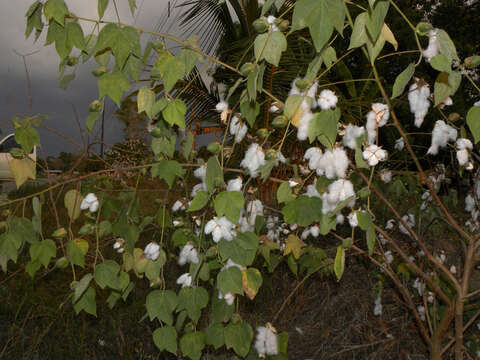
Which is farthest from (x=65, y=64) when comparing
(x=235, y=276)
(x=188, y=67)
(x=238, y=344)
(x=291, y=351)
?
(x=291, y=351)

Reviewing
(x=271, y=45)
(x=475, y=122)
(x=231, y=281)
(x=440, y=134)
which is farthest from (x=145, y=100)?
(x=440, y=134)

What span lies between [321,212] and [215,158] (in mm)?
272

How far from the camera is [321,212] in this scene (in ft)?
2.92

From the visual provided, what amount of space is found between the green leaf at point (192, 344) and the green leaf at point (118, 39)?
0.62 m

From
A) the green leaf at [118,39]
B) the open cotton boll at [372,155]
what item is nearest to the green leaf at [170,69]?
the green leaf at [118,39]

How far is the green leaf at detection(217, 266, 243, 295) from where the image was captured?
0.78 m

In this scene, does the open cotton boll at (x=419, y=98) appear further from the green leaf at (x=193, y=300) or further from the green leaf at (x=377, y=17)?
the green leaf at (x=193, y=300)

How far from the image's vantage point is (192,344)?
939 mm

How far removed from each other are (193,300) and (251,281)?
0.46 feet

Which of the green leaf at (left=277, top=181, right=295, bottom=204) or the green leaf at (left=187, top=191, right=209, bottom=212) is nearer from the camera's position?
the green leaf at (left=187, top=191, right=209, bottom=212)

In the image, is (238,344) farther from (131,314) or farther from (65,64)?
(131,314)

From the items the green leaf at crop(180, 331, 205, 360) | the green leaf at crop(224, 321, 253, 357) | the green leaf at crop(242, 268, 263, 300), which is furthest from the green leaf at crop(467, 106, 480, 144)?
the green leaf at crop(180, 331, 205, 360)

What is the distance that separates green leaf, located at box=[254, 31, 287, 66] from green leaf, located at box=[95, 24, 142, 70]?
0.75 ft

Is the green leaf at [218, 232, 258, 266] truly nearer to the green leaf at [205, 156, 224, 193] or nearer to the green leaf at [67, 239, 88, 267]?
the green leaf at [205, 156, 224, 193]
